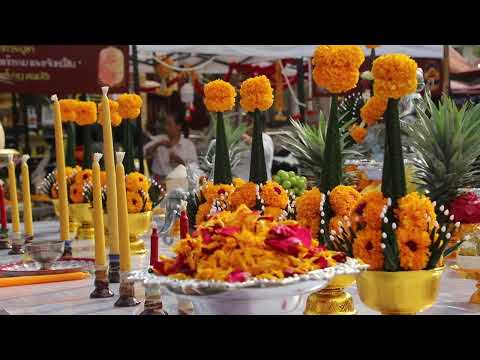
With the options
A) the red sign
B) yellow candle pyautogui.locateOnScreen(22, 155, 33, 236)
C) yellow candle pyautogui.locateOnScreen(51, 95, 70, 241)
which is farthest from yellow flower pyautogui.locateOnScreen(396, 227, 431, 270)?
the red sign

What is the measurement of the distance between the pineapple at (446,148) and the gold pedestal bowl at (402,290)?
3.17ft

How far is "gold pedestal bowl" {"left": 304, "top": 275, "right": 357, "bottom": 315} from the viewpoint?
81.7 inches

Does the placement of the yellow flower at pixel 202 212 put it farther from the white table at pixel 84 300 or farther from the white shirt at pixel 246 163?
the white shirt at pixel 246 163

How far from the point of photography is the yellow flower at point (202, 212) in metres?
2.79

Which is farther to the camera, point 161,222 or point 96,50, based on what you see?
point 96,50

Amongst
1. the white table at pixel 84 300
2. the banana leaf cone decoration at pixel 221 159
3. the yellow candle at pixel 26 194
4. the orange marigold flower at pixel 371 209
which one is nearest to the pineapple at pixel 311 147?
the banana leaf cone decoration at pixel 221 159

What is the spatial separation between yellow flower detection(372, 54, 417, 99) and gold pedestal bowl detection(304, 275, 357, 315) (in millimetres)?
480

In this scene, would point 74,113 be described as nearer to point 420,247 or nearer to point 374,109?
point 374,109

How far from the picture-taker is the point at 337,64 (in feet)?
6.90

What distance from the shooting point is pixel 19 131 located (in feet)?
23.1

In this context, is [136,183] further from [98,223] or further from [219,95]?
[98,223]

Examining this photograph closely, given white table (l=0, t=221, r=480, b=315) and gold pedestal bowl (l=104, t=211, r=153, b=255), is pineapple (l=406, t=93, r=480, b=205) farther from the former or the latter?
gold pedestal bowl (l=104, t=211, r=153, b=255)
